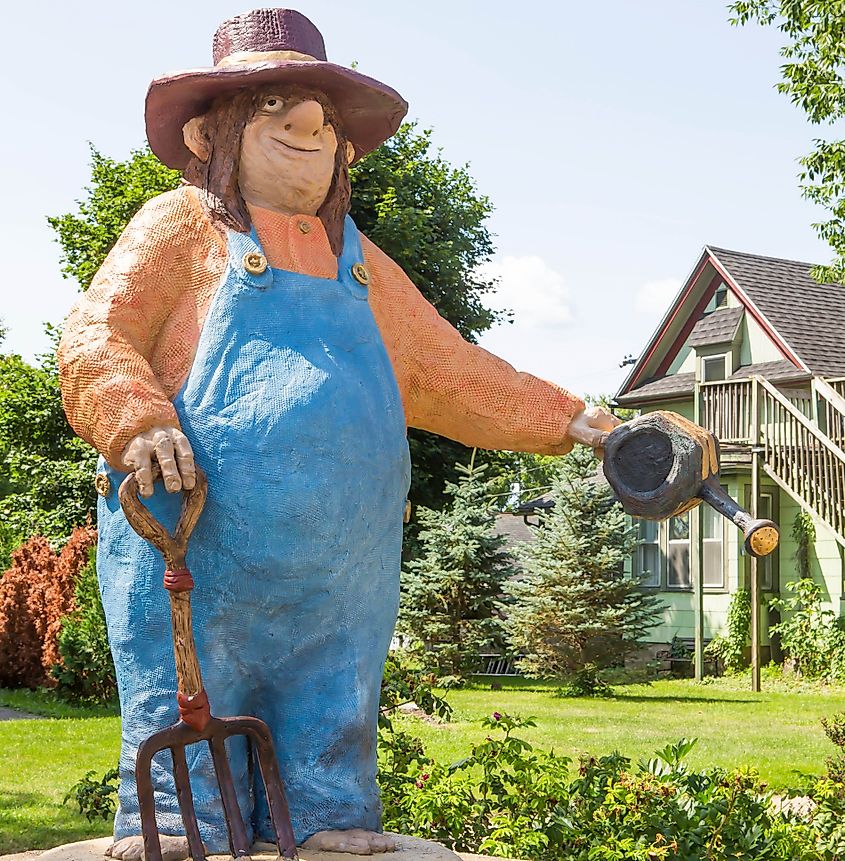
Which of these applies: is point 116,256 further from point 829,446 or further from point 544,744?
point 829,446

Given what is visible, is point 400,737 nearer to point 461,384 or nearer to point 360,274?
point 461,384

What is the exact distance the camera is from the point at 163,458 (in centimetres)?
237

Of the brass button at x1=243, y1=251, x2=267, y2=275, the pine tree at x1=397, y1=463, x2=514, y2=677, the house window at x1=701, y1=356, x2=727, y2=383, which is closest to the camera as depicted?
the brass button at x1=243, y1=251, x2=267, y2=275

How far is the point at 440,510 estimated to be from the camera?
1659 cm

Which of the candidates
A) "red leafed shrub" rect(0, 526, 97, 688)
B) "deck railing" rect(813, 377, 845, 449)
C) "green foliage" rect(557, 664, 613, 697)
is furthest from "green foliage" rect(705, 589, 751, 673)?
"red leafed shrub" rect(0, 526, 97, 688)

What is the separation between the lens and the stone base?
2.50 meters

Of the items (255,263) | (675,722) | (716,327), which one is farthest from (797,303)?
(255,263)

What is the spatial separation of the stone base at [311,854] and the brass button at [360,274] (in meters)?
1.27

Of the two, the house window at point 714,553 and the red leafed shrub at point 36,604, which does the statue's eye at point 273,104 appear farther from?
the house window at point 714,553

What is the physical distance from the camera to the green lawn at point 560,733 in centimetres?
726

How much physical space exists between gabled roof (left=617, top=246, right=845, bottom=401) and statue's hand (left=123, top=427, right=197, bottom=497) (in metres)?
14.3

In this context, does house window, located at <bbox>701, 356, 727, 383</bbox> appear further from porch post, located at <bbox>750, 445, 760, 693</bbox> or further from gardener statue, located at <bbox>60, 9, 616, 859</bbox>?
gardener statue, located at <bbox>60, 9, 616, 859</bbox>

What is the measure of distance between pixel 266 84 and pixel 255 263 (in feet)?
1.40

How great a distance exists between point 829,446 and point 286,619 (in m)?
11.9
